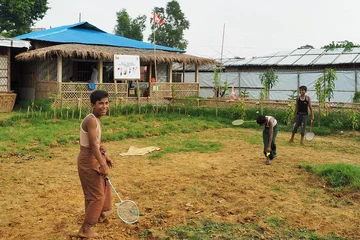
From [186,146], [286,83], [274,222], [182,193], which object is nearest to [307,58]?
[286,83]

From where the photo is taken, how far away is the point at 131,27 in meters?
42.6

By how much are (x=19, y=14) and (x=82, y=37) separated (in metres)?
11.3

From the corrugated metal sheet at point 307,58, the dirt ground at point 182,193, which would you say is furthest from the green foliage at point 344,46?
the dirt ground at point 182,193

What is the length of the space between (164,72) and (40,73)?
744 centimetres

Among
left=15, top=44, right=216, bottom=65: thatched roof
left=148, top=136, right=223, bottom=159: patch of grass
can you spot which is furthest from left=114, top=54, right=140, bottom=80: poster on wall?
left=148, top=136, right=223, bottom=159: patch of grass

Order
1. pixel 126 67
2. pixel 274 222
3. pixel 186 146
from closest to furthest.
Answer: pixel 274 222 → pixel 186 146 → pixel 126 67

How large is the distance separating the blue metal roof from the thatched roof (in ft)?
2.77

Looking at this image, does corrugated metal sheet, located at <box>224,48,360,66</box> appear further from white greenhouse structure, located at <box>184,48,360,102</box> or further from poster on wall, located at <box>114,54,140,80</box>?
poster on wall, located at <box>114,54,140,80</box>

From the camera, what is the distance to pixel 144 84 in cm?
2216

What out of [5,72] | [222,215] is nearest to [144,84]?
[5,72]

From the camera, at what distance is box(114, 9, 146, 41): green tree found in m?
42.5

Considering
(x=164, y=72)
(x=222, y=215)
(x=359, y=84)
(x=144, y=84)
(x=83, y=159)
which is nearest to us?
(x=83, y=159)

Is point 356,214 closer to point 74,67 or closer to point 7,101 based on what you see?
point 7,101

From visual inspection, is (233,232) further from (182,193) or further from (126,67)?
(126,67)
